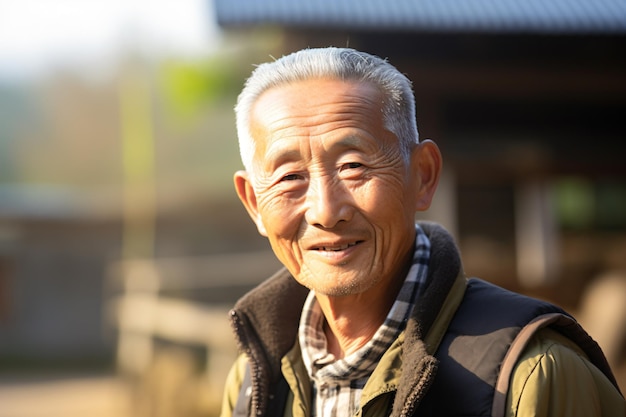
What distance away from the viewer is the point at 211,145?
2020 inches

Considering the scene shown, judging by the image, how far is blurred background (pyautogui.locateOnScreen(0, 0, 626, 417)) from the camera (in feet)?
15.6

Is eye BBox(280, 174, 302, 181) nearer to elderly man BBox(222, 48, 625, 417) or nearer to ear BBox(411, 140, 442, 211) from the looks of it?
elderly man BBox(222, 48, 625, 417)

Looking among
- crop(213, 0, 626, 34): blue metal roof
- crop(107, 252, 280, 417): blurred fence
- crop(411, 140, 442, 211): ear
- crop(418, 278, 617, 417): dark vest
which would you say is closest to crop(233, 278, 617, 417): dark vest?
crop(418, 278, 617, 417): dark vest

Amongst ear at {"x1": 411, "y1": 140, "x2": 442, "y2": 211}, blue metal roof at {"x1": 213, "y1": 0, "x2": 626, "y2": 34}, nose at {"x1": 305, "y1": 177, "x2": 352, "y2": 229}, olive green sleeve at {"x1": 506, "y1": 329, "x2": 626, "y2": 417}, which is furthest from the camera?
blue metal roof at {"x1": 213, "y1": 0, "x2": 626, "y2": 34}

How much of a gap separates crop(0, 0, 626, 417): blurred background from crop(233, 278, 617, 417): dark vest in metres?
3.15

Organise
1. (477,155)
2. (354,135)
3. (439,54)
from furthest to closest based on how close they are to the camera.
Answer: (477,155) → (439,54) → (354,135)

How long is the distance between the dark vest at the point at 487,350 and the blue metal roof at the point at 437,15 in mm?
3137

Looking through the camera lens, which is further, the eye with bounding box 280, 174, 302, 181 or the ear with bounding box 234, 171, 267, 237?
the ear with bounding box 234, 171, 267, 237

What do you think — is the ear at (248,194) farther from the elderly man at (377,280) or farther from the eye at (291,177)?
the eye at (291,177)

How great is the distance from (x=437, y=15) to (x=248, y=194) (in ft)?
10.5

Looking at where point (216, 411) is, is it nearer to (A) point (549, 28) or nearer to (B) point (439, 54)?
(B) point (439, 54)

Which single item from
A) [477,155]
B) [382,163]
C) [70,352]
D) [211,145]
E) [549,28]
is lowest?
[70,352]

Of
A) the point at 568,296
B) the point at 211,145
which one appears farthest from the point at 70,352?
the point at 211,145

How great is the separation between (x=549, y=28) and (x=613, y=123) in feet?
6.59
